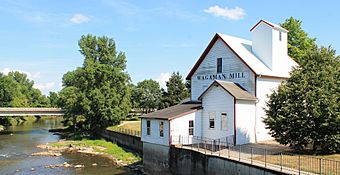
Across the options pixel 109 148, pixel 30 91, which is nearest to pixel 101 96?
pixel 109 148

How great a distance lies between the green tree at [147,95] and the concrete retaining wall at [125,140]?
2720 cm

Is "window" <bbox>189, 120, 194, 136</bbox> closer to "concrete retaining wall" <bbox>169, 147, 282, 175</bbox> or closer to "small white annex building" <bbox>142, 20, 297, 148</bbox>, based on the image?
"small white annex building" <bbox>142, 20, 297, 148</bbox>

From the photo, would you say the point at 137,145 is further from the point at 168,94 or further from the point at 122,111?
the point at 168,94

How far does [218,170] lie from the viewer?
22391mm

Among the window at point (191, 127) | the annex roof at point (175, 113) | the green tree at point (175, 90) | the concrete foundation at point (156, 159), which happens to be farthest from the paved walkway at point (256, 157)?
the green tree at point (175, 90)

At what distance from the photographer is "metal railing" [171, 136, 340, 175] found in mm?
18062

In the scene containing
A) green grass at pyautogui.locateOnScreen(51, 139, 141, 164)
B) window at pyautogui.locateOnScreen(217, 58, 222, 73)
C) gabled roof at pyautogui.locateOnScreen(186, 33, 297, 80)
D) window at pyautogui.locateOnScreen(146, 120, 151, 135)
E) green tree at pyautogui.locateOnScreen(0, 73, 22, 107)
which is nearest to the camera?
gabled roof at pyautogui.locateOnScreen(186, 33, 297, 80)

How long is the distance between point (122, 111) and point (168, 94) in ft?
31.7

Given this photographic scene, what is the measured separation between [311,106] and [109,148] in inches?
1214

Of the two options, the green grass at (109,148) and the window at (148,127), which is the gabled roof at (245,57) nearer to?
the window at (148,127)

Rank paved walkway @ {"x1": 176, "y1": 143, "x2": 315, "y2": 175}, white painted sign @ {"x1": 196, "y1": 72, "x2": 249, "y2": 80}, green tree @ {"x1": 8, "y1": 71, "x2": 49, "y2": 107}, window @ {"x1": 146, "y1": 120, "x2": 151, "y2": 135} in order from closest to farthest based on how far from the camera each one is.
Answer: paved walkway @ {"x1": 176, "y1": 143, "x2": 315, "y2": 175}
white painted sign @ {"x1": 196, "y1": 72, "x2": 249, "y2": 80}
window @ {"x1": 146, "y1": 120, "x2": 151, "y2": 135}
green tree @ {"x1": 8, "y1": 71, "x2": 49, "y2": 107}

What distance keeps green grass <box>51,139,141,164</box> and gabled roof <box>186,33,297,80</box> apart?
11537mm

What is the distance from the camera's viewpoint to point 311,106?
72.5 feet

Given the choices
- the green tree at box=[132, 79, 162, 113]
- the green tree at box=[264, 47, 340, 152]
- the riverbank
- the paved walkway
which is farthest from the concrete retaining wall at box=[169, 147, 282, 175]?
the green tree at box=[132, 79, 162, 113]
